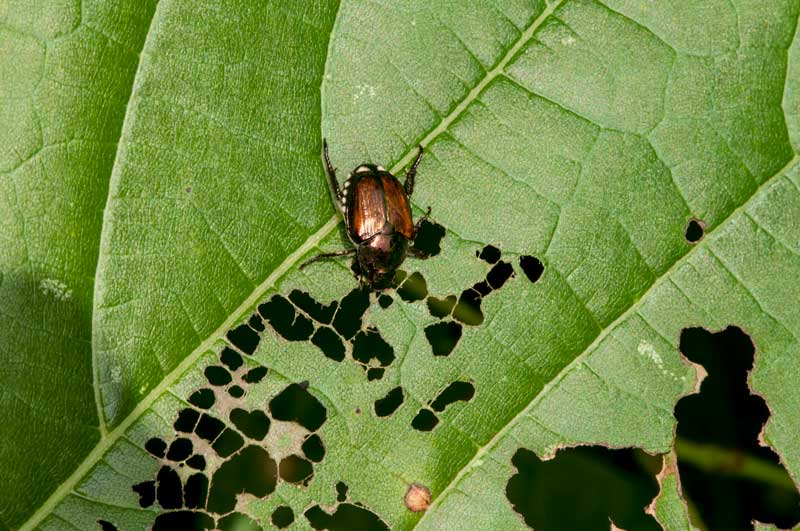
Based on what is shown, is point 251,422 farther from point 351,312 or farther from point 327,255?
point 327,255

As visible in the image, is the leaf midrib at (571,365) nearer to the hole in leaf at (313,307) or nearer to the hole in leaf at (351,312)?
the hole in leaf at (351,312)

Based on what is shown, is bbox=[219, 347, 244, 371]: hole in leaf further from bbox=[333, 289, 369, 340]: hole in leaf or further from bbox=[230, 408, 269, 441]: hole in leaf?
bbox=[333, 289, 369, 340]: hole in leaf

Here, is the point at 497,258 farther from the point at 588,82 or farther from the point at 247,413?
the point at 247,413

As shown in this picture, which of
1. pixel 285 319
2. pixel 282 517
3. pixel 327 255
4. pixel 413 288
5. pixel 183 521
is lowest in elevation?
pixel 183 521

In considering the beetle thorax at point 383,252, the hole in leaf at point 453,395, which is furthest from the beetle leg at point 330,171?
the hole in leaf at point 453,395

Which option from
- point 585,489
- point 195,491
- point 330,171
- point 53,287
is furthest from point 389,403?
point 585,489

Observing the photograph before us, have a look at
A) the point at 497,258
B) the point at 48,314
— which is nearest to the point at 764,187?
the point at 497,258

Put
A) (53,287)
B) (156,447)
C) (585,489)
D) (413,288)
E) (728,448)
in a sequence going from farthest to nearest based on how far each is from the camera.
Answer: (585,489) → (728,448) → (413,288) → (156,447) → (53,287)
